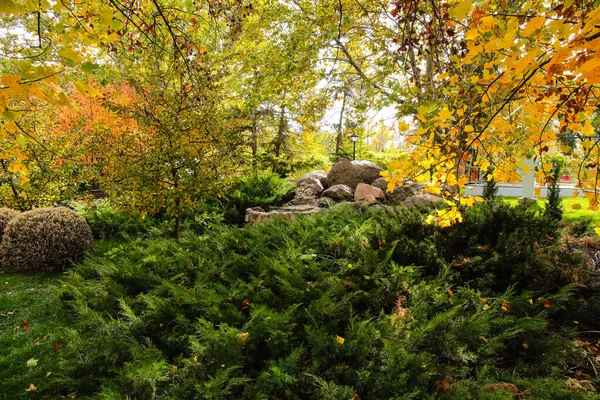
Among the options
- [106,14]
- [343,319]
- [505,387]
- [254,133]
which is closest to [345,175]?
[254,133]

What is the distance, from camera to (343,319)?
2.45m

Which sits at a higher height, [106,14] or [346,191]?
[106,14]

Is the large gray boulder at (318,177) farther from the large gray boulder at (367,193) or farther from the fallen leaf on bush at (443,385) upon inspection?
the fallen leaf on bush at (443,385)

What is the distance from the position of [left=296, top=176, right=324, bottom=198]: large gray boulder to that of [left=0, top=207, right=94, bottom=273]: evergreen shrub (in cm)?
442

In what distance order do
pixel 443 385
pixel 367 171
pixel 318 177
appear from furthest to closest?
1. pixel 318 177
2. pixel 367 171
3. pixel 443 385

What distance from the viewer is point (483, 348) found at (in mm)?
2213

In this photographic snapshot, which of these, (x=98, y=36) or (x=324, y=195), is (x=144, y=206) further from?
(x=324, y=195)

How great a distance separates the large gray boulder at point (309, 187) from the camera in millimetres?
7949

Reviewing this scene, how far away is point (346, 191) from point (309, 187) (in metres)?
0.94

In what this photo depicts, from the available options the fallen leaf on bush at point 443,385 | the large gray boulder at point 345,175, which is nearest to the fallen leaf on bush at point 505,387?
the fallen leaf on bush at point 443,385

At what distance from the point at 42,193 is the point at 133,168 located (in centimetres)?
332

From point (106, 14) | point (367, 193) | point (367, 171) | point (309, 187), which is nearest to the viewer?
point (106, 14)

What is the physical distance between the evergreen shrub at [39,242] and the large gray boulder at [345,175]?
5.32 meters

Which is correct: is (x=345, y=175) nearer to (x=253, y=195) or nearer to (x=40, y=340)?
(x=253, y=195)
